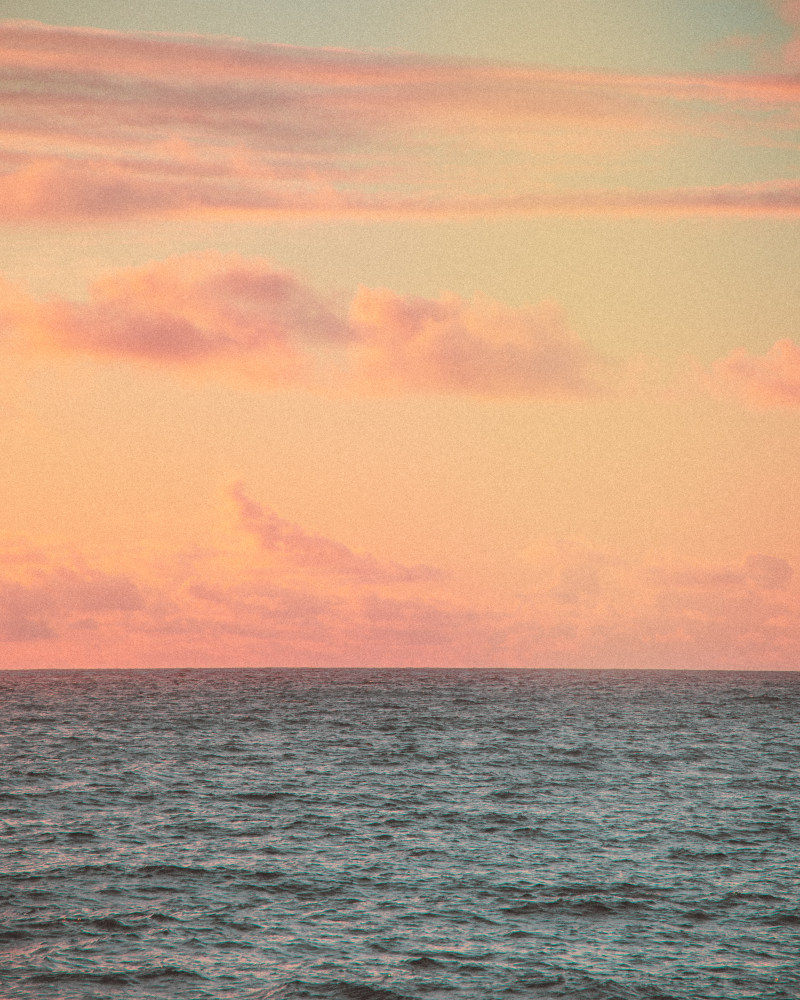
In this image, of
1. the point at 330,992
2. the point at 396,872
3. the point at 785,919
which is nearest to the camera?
the point at 330,992

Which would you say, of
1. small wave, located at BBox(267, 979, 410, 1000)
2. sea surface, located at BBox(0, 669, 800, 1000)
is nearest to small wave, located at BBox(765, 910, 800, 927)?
sea surface, located at BBox(0, 669, 800, 1000)

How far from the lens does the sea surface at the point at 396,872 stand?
26.2 metres

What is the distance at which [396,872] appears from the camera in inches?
1433

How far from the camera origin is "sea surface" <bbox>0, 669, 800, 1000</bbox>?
26250mm

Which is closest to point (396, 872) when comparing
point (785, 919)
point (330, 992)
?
point (330, 992)

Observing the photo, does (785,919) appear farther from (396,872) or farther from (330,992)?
(330,992)

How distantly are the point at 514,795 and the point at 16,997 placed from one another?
33.6 metres

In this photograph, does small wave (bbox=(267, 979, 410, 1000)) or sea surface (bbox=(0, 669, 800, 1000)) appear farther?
sea surface (bbox=(0, 669, 800, 1000))

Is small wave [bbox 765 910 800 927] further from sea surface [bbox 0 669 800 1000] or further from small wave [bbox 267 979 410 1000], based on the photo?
small wave [bbox 267 979 410 1000]

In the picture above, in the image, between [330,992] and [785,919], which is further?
[785,919]

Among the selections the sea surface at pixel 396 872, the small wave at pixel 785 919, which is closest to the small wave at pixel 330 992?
the sea surface at pixel 396 872

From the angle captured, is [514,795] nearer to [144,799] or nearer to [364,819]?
[364,819]

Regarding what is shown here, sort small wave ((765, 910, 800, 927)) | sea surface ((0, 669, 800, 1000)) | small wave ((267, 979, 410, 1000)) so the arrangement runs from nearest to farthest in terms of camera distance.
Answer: small wave ((267, 979, 410, 1000))
sea surface ((0, 669, 800, 1000))
small wave ((765, 910, 800, 927))

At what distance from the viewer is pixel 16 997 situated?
24.0 metres
